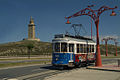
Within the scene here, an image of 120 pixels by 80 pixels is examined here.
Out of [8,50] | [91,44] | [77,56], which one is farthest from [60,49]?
[8,50]

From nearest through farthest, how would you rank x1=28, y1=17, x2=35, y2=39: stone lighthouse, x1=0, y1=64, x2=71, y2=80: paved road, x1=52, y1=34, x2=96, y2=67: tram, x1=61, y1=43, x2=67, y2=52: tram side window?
x1=0, y1=64, x2=71, y2=80: paved road < x1=52, y1=34, x2=96, y2=67: tram < x1=61, y1=43, x2=67, y2=52: tram side window < x1=28, y1=17, x2=35, y2=39: stone lighthouse

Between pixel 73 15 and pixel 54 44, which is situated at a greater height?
pixel 73 15

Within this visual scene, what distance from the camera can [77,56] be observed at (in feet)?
62.3

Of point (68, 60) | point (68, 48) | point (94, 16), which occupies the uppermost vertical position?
point (94, 16)

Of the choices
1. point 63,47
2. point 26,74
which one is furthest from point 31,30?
point 26,74

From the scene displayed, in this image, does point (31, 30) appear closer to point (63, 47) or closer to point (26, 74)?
point (63, 47)

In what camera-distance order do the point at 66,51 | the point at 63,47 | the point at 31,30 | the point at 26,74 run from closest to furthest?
the point at 26,74, the point at 66,51, the point at 63,47, the point at 31,30

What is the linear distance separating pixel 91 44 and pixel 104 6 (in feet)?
17.7

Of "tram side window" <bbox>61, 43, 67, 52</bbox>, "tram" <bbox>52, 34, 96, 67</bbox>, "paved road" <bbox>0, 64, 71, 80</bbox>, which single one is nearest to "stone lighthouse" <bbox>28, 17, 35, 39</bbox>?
"tram" <bbox>52, 34, 96, 67</bbox>

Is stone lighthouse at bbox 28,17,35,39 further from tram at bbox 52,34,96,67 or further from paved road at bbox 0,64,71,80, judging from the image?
paved road at bbox 0,64,71,80

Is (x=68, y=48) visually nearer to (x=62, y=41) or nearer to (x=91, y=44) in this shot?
(x=62, y=41)

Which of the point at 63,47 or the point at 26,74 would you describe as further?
the point at 63,47

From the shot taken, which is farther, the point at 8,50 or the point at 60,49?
the point at 8,50

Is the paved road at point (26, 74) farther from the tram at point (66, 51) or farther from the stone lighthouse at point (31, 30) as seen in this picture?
the stone lighthouse at point (31, 30)
